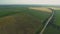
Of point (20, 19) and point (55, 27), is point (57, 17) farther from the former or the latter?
point (20, 19)

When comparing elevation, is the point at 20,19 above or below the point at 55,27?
above

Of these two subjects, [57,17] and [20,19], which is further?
[57,17]

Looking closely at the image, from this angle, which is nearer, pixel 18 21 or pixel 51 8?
pixel 18 21

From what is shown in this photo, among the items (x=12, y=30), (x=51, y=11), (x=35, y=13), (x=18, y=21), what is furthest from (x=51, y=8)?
(x=12, y=30)

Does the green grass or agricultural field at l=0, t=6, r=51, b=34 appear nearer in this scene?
agricultural field at l=0, t=6, r=51, b=34

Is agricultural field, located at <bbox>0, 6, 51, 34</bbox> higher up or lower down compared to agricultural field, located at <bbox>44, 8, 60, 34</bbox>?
higher up

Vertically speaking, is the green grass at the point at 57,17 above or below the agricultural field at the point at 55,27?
above

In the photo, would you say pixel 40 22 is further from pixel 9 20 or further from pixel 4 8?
pixel 4 8

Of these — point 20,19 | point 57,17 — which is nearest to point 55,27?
point 57,17
